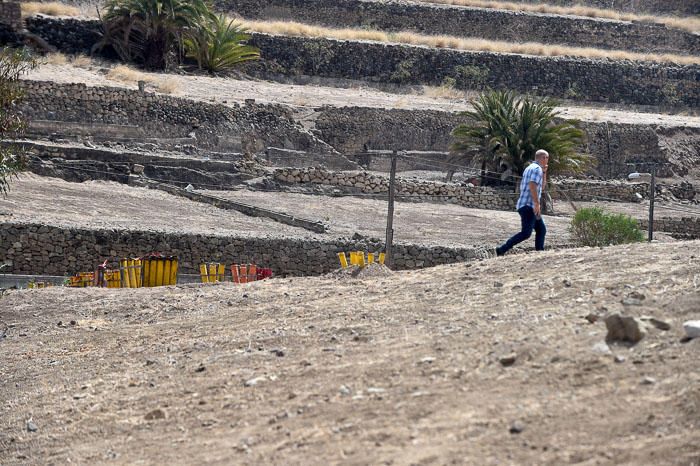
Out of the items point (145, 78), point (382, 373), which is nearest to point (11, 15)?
point (145, 78)

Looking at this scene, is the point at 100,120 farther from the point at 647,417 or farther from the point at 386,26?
the point at 647,417

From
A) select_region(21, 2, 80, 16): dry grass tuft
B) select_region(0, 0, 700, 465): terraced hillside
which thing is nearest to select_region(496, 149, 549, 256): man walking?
select_region(0, 0, 700, 465): terraced hillside

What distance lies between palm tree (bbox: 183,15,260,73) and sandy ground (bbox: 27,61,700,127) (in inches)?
28.4

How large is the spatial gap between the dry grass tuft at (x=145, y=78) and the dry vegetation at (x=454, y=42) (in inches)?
323

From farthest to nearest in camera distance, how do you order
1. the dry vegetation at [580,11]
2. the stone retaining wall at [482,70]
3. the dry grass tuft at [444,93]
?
the dry vegetation at [580,11]
the stone retaining wall at [482,70]
the dry grass tuft at [444,93]

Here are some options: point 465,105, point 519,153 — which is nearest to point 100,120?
point 519,153

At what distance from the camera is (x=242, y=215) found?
22969mm

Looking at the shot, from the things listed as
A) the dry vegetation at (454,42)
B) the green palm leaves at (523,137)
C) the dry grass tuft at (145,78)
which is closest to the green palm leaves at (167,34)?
the dry grass tuft at (145,78)

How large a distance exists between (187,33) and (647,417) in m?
30.0

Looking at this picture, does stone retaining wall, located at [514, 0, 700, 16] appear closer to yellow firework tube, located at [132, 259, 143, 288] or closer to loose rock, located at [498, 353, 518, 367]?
yellow firework tube, located at [132, 259, 143, 288]

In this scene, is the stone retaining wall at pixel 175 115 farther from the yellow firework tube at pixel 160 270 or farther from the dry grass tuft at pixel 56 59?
the yellow firework tube at pixel 160 270

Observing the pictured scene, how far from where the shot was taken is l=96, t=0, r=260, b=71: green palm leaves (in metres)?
34.4

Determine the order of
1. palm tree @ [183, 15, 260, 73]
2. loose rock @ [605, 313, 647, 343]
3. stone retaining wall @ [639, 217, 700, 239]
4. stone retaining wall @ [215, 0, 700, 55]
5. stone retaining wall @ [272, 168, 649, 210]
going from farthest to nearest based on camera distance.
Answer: stone retaining wall @ [215, 0, 700, 55] → palm tree @ [183, 15, 260, 73] → stone retaining wall @ [272, 168, 649, 210] → stone retaining wall @ [639, 217, 700, 239] → loose rock @ [605, 313, 647, 343]

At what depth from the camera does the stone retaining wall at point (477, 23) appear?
4759cm
